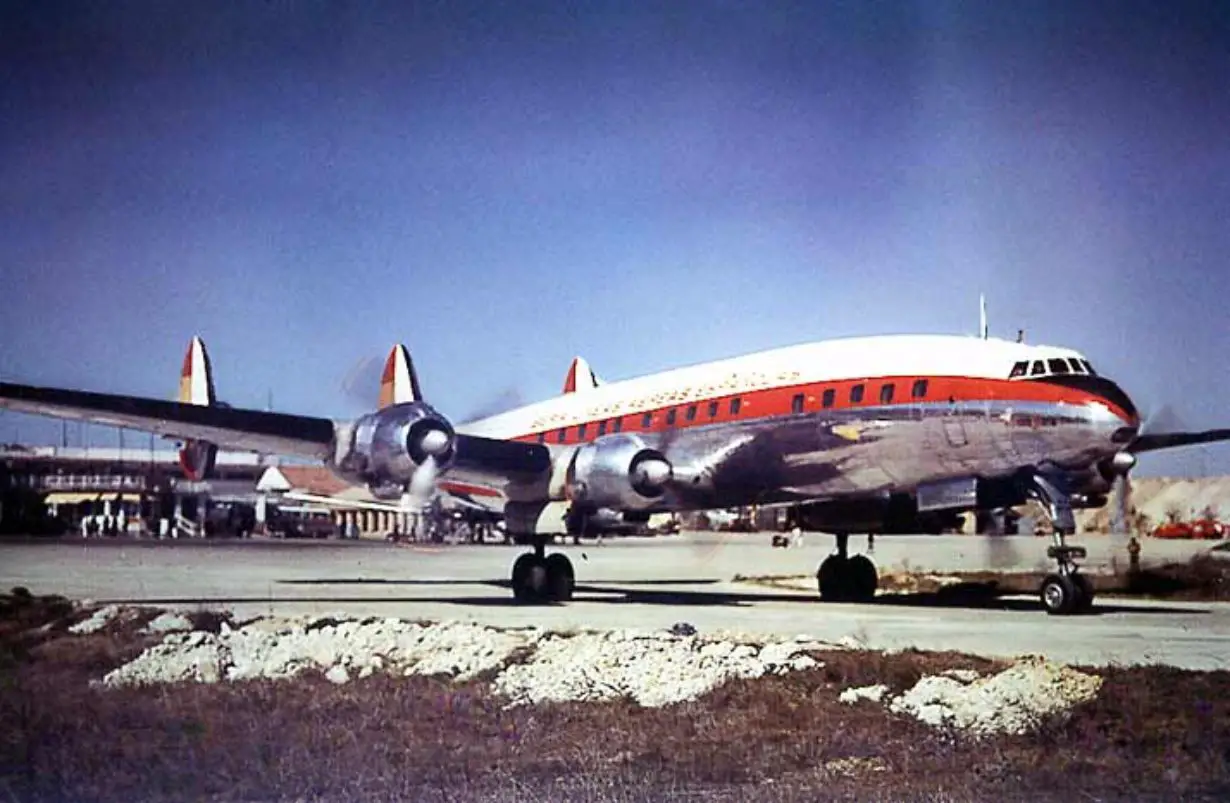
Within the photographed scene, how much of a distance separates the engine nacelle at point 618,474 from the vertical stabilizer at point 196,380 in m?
2.70

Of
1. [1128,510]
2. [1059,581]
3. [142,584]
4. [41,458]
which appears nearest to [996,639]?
[1059,581]

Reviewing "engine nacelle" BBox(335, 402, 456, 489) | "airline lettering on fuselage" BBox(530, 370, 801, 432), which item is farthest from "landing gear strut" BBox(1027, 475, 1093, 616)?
"engine nacelle" BBox(335, 402, 456, 489)

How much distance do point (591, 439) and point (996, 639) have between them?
313 cm

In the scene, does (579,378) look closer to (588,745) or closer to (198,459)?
(198,459)

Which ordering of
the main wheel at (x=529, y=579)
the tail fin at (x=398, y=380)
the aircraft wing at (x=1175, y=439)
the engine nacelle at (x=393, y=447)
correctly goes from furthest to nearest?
the engine nacelle at (x=393, y=447), the main wheel at (x=529, y=579), the tail fin at (x=398, y=380), the aircraft wing at (x=1175, y=439)

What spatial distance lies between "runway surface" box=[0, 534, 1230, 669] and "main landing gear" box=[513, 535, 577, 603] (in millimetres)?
76

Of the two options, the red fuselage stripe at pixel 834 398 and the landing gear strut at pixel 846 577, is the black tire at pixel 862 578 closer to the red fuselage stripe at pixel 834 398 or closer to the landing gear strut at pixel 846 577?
the landing gear strut at pixel 846 577

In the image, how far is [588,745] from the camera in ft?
19.4

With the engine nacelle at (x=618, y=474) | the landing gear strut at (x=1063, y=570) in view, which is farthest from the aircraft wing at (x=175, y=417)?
the landing gear strut at (x=1063, y=570)

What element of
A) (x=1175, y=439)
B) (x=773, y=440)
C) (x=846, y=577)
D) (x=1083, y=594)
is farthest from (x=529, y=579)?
(x=1175, y=439)

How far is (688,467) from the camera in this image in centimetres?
859

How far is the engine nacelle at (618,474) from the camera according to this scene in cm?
863

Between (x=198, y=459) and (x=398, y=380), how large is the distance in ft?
4.22

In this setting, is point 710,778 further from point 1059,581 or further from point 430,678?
point 1059,581
